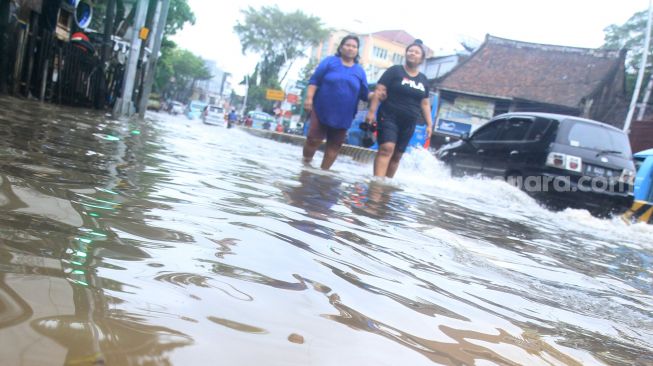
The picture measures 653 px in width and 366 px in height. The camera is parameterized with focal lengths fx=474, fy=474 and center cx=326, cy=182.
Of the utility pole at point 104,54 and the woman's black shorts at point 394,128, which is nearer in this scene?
the woman's black shorts at point 394,128

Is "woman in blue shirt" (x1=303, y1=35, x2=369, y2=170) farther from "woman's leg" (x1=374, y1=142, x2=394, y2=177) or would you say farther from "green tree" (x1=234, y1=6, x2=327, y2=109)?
"green tree" (x1=234, y1=6, x2=327, y2=109)

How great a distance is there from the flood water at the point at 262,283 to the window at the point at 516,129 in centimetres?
368

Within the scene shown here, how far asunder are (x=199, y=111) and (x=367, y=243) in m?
37.8

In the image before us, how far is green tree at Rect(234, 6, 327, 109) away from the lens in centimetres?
4097

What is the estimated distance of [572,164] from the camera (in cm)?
548

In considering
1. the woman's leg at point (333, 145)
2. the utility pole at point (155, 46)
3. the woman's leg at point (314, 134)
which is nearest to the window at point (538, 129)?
the woman's leg at point (333, 145)

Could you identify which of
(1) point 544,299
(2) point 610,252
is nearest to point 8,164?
(1) point 544,299

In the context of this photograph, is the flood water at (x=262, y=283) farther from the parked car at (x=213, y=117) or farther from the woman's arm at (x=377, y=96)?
the parked car at (x=213, y=117)

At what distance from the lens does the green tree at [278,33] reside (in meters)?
41.0

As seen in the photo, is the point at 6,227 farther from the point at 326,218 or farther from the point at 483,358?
the point at 326,218

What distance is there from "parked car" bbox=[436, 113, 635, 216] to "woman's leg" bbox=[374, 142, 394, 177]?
1.88 metres

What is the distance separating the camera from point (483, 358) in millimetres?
1058

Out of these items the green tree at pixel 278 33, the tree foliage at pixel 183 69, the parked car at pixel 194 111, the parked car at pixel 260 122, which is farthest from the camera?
the tree foliage at pixel 183 69
